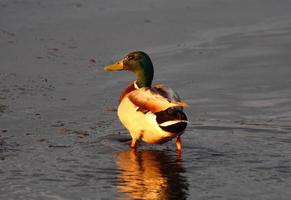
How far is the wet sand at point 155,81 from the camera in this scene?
7.51 metres

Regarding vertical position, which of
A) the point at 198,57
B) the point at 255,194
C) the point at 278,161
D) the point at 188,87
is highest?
the point at 198,57

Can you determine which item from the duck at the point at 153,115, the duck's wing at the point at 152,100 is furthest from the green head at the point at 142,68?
the duck's wing at the point at 152,100

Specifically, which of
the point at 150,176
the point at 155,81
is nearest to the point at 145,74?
the point at 155,81

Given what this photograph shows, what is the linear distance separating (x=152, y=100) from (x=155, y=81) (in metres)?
2.88

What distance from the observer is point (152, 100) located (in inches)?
342

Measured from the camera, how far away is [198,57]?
12438mm

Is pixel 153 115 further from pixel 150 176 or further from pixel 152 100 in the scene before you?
pixel 150 176

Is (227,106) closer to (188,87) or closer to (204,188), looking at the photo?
(188,87)

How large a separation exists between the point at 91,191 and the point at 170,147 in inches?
83.9

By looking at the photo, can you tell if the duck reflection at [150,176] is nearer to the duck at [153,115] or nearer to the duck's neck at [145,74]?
the duck at [153,115]

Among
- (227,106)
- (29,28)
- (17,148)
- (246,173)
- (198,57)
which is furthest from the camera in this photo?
(29,28)

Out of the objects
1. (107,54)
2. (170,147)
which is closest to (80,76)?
(107,54)

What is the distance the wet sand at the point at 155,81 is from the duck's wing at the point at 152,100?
0.46m

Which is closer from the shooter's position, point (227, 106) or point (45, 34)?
point (227, 106)
